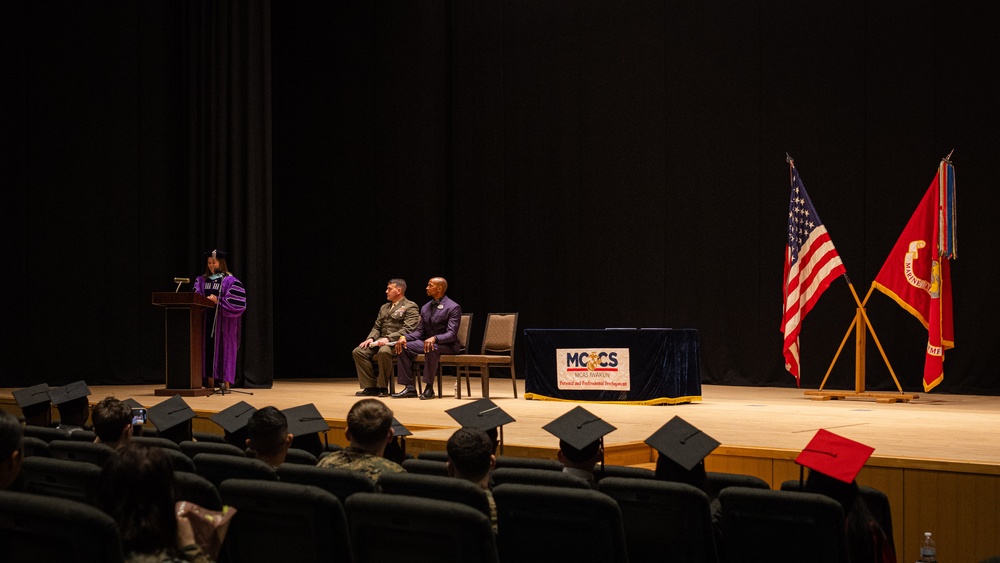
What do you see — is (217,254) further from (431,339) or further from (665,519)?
(665,519)

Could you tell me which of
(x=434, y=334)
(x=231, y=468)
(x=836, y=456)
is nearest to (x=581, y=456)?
(x=836, y=456)

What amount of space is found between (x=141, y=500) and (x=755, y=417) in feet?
17.6

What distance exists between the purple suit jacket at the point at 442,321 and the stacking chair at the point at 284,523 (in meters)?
6.40

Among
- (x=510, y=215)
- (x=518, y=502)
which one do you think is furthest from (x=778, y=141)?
(x=518, y=502)

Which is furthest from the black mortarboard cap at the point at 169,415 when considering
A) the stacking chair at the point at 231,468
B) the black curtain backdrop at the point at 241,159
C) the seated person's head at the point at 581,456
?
the black curtain backdrop at the point at 241,159

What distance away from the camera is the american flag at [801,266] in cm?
891

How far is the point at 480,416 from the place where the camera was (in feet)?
13.3

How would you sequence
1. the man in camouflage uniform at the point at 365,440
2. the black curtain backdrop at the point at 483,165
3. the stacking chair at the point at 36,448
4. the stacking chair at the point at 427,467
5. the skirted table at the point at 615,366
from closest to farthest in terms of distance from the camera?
the man in camouflage uniform at the point at 365,440
the stacking chair at the point at 427,467
the stacking chair at the point at 36,448
the skirted table at the point at 615,366
the black curtain backdrop at the point at 483,165

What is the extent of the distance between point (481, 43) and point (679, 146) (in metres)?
2.87

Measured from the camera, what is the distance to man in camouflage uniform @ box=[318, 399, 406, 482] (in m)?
3.17

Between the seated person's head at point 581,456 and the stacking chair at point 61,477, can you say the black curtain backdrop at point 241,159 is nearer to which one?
the seated person's head at point 581,456

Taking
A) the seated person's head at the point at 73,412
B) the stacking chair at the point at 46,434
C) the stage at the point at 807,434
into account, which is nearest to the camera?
the stage at the point at 807,434

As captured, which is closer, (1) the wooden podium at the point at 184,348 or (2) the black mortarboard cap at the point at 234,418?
(2) the black mortarboard cap at the point at 234,418

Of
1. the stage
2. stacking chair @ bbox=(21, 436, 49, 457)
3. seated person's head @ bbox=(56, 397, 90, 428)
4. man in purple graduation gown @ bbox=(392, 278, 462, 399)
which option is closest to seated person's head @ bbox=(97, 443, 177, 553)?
stacking chair @ bbox=(21, 436, 49, 457)
